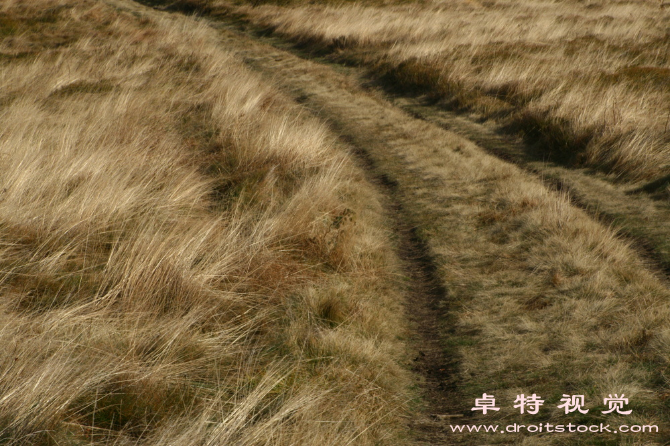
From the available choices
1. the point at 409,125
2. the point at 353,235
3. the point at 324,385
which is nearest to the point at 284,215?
the point at 353,235

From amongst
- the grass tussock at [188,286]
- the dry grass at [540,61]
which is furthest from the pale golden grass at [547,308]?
the dry grass at [540,61]

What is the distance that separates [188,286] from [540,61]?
1205 cm

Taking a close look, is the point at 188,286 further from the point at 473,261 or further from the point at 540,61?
the point at 540,61

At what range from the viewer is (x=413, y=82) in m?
14.1

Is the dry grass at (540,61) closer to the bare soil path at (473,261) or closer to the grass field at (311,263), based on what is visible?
the grass field at (311,263)

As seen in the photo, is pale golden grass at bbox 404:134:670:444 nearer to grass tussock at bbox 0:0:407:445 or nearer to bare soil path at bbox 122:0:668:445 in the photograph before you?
bare soil path at bbox 122:0:668:445

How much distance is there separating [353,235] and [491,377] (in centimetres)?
254

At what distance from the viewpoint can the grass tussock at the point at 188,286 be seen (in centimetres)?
341

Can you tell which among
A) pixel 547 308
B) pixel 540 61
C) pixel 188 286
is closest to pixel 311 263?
pixel 188 286

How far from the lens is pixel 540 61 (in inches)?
556

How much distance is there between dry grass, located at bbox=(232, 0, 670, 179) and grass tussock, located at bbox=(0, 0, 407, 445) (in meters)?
4.07

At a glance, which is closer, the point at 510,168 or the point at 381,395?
the point at 381,395

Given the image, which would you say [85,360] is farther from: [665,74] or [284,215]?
[665,74]

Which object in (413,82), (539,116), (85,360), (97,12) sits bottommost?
(85,360)
